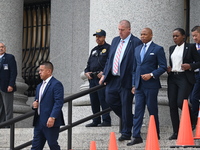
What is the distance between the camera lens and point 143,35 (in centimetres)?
1075

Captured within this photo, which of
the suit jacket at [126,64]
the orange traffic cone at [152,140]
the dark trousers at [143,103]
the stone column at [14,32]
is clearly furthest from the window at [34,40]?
the orange traffic cone at [152,140]

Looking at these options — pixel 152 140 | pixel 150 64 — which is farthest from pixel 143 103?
pixel 152 140

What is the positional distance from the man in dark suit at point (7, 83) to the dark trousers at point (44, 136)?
3.32 m

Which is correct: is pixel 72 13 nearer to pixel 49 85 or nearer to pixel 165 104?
pixel 165 104

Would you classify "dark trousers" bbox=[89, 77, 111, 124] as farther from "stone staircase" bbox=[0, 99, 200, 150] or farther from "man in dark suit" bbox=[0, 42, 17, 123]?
"man in dark suit" bbox=[0, 42, 17, 123]

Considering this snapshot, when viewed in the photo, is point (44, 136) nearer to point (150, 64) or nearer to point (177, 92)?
point (150, 64)

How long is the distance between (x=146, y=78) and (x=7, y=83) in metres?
3.96

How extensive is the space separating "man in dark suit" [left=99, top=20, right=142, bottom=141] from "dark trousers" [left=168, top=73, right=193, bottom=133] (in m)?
0.71

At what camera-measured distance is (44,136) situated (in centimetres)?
993

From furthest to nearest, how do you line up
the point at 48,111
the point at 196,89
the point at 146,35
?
the point at 196,89
the point at 146,35
the point at 48,111

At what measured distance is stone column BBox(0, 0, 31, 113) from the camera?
1563 centimetres

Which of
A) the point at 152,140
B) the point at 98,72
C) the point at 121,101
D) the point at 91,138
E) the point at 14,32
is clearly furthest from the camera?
the point at 14,32

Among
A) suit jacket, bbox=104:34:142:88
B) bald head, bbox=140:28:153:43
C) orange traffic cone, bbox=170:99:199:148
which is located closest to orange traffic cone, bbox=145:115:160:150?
orange traffic cone, bbox=170:99:199:148

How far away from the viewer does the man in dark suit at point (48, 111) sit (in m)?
9.73
